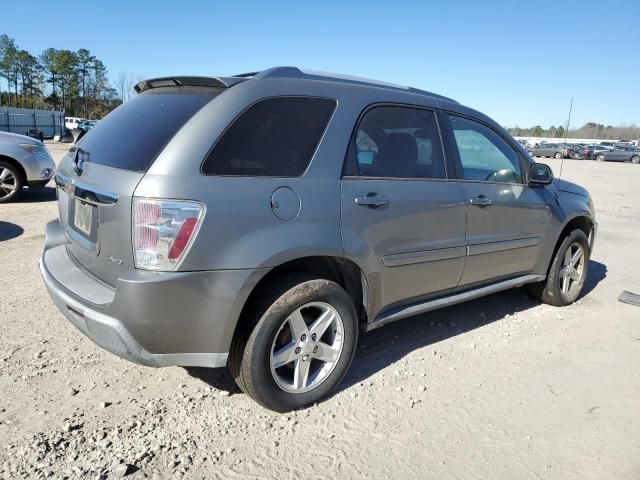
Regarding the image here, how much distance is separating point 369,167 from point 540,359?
6.66 feet

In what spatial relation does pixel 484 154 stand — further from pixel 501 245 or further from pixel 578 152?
pixel 578 152

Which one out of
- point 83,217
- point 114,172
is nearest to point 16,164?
point 83,217

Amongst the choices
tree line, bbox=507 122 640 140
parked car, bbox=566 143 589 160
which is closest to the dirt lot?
parked car, bbox=566 143 589 160

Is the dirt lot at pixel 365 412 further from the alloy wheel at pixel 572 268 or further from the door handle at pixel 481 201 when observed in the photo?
the door handle at pixel 481 201

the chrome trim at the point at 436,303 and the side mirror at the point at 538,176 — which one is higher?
the side mirror at the point at 538,176

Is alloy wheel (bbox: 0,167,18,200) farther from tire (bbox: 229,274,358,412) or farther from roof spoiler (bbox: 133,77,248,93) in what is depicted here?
tire (bbox: 229,274,358,412)

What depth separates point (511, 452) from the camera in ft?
9.00

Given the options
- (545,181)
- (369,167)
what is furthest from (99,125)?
(545,181)

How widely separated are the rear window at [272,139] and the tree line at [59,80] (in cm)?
8881

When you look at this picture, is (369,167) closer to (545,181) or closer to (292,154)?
(292,154)

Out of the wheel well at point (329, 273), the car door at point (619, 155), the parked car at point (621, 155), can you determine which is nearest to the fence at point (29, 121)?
the wheel well at point (329, 273)

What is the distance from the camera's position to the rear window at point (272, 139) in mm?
2631

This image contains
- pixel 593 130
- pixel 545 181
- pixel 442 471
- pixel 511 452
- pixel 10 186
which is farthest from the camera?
pixel 593 130

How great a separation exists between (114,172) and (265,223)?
0.83 meters
